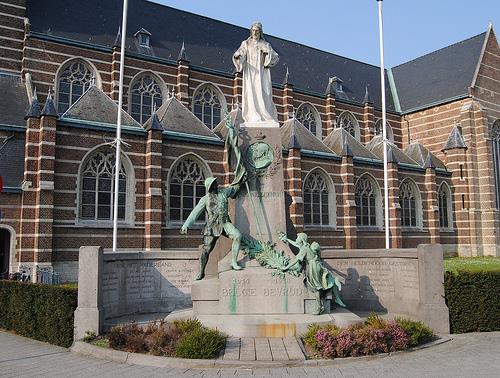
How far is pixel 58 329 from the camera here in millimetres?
8891

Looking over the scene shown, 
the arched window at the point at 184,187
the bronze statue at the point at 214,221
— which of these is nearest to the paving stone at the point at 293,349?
the bronze statue at the point at 214,221

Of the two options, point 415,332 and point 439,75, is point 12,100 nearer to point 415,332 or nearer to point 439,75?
point 415,332

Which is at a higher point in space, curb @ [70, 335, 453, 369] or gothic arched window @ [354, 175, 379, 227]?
gothic arched window @ [354, 175, 379, 227]

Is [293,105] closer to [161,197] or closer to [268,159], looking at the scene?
[161,197]

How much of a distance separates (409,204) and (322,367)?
95.2 feet

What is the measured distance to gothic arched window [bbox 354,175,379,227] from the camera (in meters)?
30.9

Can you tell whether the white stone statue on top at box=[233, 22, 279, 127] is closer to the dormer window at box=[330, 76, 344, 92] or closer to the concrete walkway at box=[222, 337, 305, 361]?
the concrete walkway at box=[222, 337, 305, 361]

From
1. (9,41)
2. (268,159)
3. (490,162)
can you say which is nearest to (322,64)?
(490,162)

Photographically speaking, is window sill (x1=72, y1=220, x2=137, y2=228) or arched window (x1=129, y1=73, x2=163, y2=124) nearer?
window sill (x1=72, y1=220, x2=137, y2=228)

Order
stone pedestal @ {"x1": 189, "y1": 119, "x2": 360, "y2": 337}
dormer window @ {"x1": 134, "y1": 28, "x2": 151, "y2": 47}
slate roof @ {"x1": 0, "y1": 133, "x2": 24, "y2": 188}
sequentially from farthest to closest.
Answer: dormer window @ {"x1": 134, "y1": 28, "x2": 151, "y2": 47}
slate roof @ {"x1": 0, "y1": 133, "x2": 24, "y2": 188}
stone pedestal @ {"x1": 189, "y1": 119, "x2": 360, "y2": 337}

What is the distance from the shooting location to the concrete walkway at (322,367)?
258 inches

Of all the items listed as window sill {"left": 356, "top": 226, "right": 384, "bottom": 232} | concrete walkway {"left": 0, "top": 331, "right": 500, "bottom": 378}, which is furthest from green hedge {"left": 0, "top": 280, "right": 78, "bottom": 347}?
window sill {"left": 356, "top": 226, "right": 384, "bottom": 232}

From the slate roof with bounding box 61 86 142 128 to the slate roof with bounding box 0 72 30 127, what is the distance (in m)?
2.50

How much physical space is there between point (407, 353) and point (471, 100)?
34860 mm
